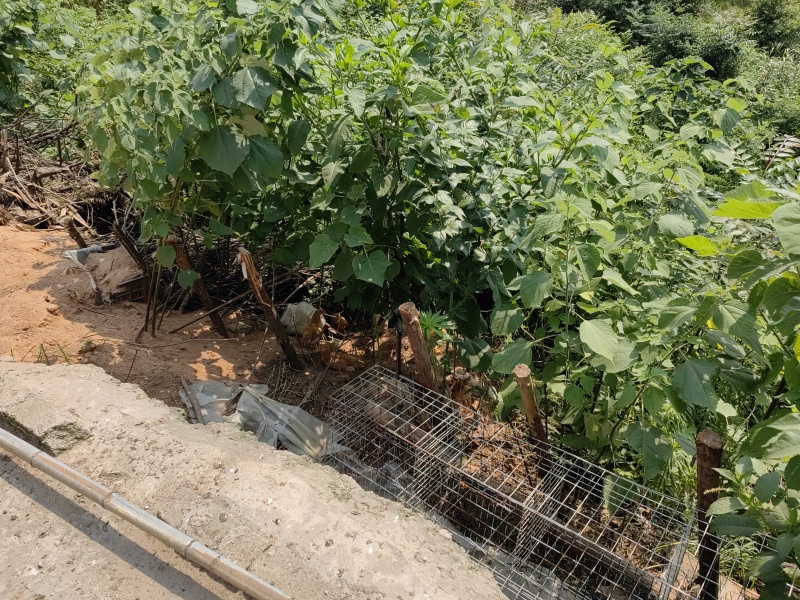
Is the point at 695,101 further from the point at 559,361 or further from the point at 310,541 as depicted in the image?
the point at 310,541

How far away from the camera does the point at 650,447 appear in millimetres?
2188

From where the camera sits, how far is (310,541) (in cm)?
186

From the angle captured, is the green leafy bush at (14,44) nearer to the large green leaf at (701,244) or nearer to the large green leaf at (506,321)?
the large green leaf at (506,321)

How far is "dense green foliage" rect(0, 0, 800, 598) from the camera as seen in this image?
2.19m

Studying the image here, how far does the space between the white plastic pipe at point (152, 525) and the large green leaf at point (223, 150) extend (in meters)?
1.33

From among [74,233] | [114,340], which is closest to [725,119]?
[114,340]

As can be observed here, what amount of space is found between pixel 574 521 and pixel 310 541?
4.01 ft

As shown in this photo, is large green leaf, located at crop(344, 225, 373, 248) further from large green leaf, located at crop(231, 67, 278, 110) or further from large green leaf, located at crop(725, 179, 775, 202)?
large green leaf, located at crop(725, 179, 775, 202)

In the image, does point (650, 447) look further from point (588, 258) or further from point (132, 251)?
point (132, 251)

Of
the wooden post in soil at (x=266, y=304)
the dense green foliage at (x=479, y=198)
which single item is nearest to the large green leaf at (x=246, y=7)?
the dense green foliage at (x=479, y=198)

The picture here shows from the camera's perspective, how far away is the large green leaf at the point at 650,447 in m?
2.17

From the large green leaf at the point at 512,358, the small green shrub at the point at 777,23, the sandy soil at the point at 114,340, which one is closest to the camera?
the large green leaf at the point at 512,358

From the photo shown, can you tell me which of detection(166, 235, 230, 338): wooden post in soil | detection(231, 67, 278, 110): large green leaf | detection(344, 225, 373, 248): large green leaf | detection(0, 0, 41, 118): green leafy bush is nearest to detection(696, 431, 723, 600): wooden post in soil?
detection(344, 225, 373, 248): large green leaf

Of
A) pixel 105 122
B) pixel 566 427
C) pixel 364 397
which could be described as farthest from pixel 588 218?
pixel 105 122
